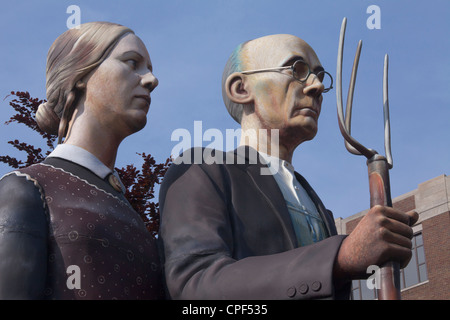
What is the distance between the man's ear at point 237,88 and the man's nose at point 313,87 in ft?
1.15

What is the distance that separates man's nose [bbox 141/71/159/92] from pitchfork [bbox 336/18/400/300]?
3.40 feet

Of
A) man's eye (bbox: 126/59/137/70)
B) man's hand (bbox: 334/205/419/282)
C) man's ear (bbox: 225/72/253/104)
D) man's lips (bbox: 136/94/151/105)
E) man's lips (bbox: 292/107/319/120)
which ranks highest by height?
man's ear (bbox: 225/72/253/104)

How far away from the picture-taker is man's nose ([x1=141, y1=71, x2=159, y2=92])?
4.21 m

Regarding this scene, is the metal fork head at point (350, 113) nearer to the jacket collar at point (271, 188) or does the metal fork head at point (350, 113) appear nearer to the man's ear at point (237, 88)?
the jacket collar at point (271, 188)

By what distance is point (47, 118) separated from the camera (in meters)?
4.36

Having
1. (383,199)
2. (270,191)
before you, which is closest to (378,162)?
(383,199)

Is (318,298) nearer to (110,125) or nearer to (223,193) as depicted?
(223,193)

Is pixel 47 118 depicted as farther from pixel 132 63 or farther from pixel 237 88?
pixel 237 88

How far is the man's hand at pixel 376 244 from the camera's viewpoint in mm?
3234

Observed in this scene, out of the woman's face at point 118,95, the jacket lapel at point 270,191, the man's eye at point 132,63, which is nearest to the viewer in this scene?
the jacket lapel at point 270,191

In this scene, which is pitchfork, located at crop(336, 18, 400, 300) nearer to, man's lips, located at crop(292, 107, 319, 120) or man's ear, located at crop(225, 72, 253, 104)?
man's lips, located at crop(292, 107, 319, 120)

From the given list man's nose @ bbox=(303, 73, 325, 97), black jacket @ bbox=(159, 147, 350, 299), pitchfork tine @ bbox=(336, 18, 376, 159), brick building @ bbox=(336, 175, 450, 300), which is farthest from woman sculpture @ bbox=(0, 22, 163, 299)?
brick building @ bbox=(336, 175, 450, 300)

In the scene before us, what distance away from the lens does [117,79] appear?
4160 millimetres

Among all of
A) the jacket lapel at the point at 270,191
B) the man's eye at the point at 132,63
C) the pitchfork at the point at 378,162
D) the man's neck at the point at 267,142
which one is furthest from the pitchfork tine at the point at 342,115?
the man's eye at the point at 132,63
